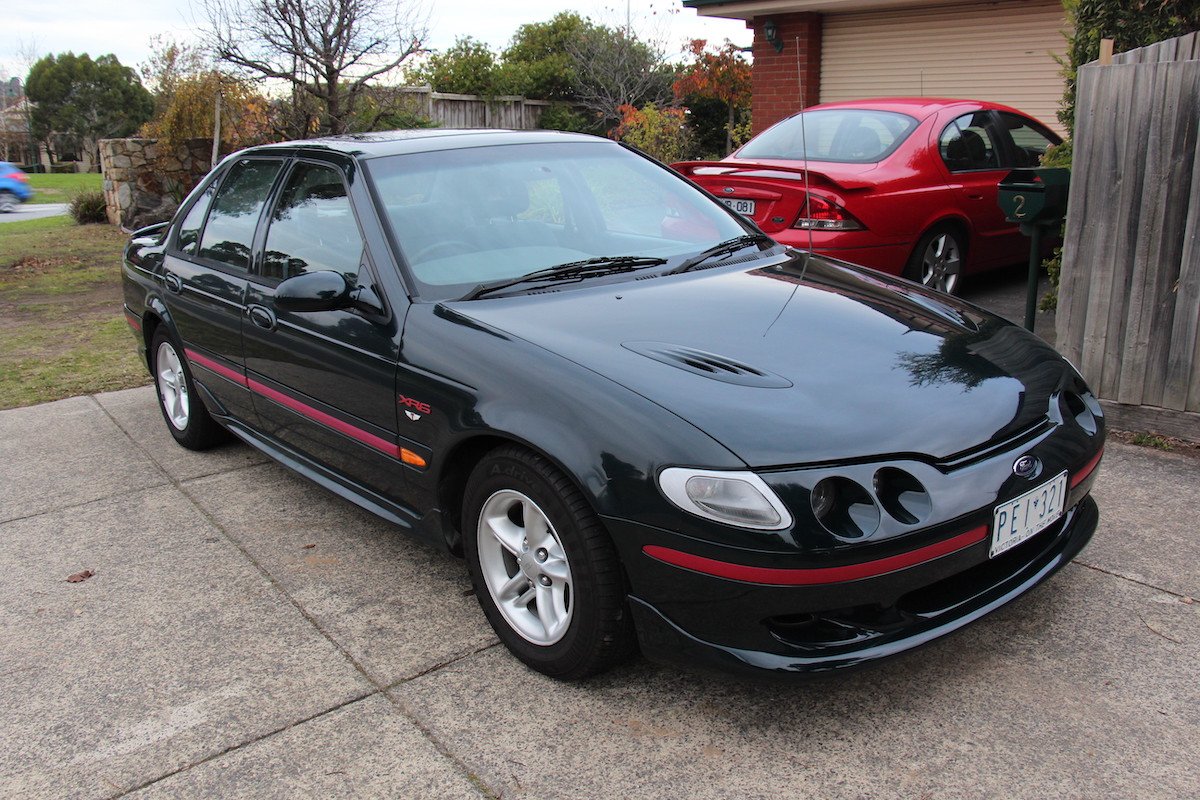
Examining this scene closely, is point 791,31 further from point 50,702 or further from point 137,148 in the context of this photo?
point 50,702

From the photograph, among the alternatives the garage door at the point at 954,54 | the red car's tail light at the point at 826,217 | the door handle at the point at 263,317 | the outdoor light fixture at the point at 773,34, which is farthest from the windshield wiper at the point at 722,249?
the outdoor light fixture at the point at 773,34

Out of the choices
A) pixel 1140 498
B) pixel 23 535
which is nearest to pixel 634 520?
pixel 1140 498

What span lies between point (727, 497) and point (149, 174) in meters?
14.3

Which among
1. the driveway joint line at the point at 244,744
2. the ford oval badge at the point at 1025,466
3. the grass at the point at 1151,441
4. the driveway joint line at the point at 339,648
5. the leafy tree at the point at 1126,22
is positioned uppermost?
the leafy tree at the point at 1126,22

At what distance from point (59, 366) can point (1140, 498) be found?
6.76 metres

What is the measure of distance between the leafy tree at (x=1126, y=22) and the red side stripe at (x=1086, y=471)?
10.1 feet

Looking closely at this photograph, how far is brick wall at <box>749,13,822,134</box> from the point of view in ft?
41.7

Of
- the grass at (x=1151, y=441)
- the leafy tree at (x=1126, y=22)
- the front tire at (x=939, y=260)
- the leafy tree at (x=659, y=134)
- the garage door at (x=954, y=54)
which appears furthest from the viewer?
the leafy tree at (x=659, y=134)

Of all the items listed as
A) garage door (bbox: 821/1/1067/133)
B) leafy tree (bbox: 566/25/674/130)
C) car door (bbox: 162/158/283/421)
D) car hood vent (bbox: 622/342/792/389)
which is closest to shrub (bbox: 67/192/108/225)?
leafy tree (bbox: 566/25/674/130)

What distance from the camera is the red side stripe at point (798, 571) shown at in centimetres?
239

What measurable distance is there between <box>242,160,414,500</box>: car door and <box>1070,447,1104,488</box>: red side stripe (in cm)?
209

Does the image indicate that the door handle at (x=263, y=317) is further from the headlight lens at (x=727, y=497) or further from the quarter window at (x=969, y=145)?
the quarter window at (x=969, y=145)

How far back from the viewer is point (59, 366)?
7051mm

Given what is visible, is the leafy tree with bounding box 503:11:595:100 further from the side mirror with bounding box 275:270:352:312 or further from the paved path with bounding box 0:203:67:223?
the side mirror with bounding box 275:270:352:312
